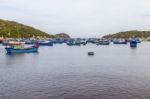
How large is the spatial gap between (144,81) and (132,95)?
40.0 feet

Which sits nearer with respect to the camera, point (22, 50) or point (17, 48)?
point (17, 48)

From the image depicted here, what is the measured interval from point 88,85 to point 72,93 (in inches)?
258

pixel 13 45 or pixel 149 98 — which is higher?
pixel 13 45

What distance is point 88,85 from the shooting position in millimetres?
45188

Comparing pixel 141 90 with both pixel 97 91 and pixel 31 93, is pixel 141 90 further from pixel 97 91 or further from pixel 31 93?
pixel 31 93

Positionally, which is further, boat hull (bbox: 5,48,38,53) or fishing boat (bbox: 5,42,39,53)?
fishing boat (bbox: 5,42,39,53)

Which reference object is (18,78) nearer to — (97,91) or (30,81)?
(30,81)

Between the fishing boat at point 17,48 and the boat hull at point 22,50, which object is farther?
the fishing boat at point 17,48

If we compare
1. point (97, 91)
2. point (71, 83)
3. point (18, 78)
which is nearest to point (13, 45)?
point (18, 78)

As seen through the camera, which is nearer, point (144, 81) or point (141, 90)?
point (141, 90)

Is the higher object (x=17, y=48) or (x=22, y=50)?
(x=17, y=48)

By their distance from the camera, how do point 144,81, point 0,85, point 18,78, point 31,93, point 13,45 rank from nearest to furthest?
point 31,93 < point 0,85 < point 144,81 < point 18,78 < point 13,45

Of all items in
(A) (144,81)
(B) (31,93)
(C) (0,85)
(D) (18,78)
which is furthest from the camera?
(D) (18,78)

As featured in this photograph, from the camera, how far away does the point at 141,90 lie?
41156 mm
